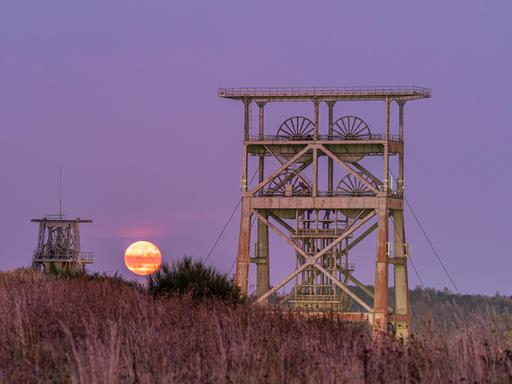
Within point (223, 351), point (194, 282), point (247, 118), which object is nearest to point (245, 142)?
point (247, 118)

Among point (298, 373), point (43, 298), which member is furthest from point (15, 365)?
point (43, 298)

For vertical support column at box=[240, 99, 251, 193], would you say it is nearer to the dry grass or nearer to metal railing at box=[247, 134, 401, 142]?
metal railing at box=[247, 134, 401, 142]

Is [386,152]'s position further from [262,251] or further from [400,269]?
[262,251]

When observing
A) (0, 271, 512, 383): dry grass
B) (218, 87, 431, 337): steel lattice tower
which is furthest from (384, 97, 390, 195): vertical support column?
(0, 271, 512, 383): dry grass

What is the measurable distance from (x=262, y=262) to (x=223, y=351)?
2339 inches

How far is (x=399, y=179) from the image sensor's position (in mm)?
74750

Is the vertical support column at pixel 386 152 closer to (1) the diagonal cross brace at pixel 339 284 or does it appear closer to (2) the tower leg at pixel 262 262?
(1) the diagonal cross brace at pixel 339 284

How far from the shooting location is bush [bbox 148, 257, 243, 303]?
31.8m

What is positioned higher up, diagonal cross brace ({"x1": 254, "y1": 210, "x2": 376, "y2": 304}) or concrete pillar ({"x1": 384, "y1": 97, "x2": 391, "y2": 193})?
concrete pillar ({"x1": 384, "y1": 97, "x2": 391, "y2": 193})

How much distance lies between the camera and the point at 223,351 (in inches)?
685

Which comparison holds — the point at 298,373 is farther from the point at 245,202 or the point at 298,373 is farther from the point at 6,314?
the point at 245,202

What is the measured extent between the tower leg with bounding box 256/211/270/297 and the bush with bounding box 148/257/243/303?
42.6 m

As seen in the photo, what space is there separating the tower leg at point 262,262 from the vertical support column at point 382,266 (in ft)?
24.0

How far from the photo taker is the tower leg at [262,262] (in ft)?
251
